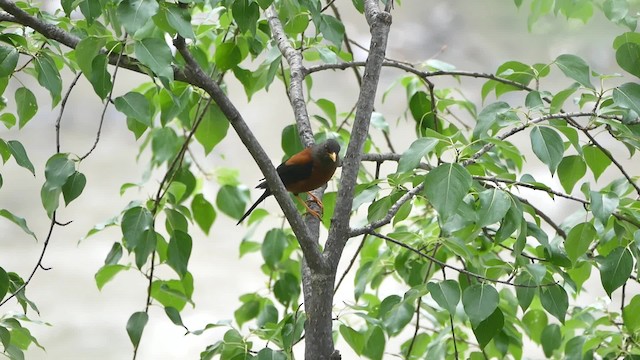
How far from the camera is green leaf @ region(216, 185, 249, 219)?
1.96 meters

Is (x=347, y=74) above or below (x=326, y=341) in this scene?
above

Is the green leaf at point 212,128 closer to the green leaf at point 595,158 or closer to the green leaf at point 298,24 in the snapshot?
the green leaf at point 298,24

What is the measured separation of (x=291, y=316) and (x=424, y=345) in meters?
0.72

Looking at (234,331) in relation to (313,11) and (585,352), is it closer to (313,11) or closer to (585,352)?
(313,11)

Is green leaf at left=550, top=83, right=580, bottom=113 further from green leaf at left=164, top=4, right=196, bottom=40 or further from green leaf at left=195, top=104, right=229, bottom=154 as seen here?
green leaf at left=195, top=104, right=229, bottom=154

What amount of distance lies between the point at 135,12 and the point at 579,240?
2.58 ft

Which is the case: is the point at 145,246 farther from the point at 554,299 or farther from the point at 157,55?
the point at 554,299

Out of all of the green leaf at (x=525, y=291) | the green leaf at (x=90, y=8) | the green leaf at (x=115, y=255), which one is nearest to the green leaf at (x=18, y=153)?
the green leaf at (x=90, y=8)

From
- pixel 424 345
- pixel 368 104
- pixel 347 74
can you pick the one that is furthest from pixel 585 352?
pixel 347 74

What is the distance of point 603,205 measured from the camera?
1.18 m

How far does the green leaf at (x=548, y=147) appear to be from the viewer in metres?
1.14

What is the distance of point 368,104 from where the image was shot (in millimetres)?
1208

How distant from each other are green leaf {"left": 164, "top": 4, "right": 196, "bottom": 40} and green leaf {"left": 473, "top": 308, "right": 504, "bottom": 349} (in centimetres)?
64

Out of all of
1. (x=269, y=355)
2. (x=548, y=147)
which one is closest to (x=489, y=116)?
(x=548, y=147)
